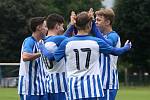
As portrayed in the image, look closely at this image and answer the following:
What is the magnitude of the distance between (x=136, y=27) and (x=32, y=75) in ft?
178

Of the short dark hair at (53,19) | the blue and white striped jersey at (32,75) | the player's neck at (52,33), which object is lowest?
the blue and white striped jersey at (32,75)

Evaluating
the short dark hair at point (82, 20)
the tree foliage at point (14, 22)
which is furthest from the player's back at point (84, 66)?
the tree foliage at point (14, 22)

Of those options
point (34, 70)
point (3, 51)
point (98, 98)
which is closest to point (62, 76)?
point (34, 70)

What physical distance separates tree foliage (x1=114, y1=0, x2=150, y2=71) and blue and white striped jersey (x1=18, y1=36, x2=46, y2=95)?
5373 centimetres

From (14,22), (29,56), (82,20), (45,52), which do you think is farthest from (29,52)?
(14,22)

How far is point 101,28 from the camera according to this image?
1122 cm

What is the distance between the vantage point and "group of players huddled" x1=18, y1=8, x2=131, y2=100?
31.3 feet

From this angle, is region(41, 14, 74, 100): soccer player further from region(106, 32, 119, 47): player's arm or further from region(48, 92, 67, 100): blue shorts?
region(106, 32, 119, 47): player's arm

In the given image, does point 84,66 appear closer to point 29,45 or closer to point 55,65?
point 55,65

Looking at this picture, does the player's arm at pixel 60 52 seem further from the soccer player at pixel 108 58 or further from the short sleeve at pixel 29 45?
the short sleeve at pixel 29 45

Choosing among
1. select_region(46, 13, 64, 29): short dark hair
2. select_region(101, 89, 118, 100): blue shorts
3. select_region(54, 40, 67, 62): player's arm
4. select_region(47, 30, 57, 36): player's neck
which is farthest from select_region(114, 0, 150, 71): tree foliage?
select_region(54, 40, 67, 62): player's arm

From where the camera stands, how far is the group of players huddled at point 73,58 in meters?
9.55

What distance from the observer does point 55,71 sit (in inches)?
436

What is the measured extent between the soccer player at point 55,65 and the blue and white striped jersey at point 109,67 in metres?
0.69
